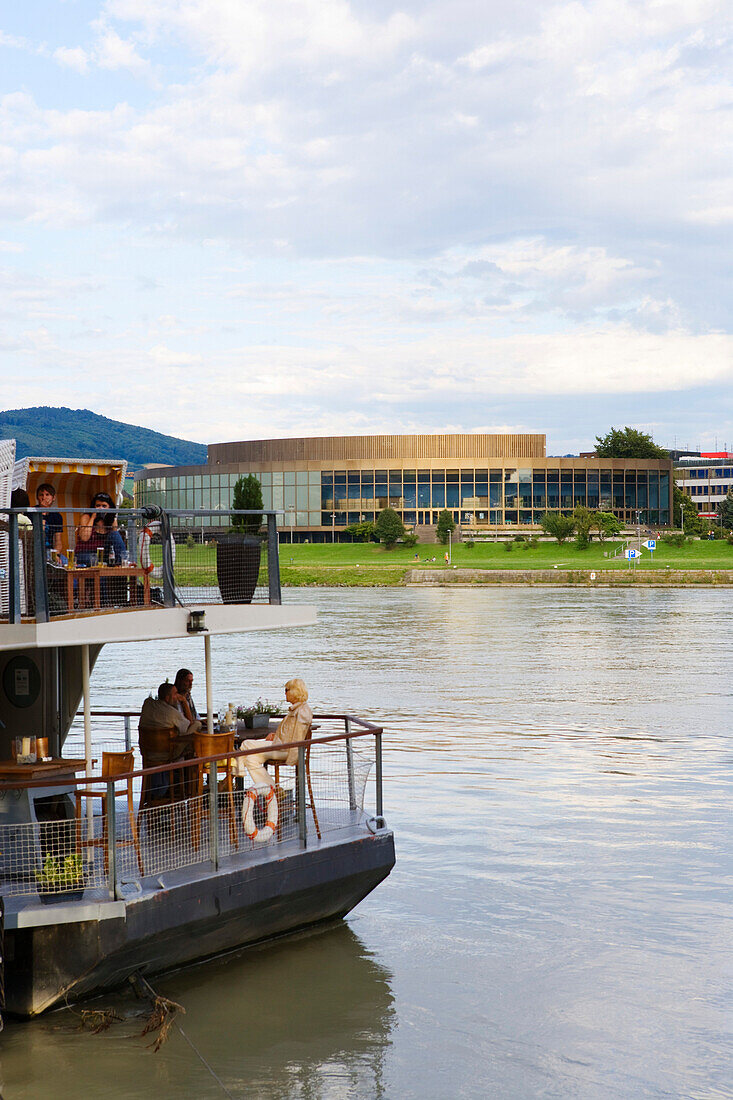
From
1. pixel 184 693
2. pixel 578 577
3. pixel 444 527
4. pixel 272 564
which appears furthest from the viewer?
pixel 444 527

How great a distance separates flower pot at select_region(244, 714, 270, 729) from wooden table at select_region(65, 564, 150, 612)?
8.17 ft

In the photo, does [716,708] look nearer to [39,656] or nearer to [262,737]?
[262,737]

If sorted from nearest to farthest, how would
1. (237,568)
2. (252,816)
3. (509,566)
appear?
1. (252,816)
2. (237,568)
3. (509,566)

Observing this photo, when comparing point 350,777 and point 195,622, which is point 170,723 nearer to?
point 195,622

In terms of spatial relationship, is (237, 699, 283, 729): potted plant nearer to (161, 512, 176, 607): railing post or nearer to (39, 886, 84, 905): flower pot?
(161, 512, 176, 607): railing post

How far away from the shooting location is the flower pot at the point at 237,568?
35.3 ft

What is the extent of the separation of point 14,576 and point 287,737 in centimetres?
290

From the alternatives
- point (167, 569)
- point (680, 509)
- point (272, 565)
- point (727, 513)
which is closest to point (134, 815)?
point (167, 569)

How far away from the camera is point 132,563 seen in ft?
33.2

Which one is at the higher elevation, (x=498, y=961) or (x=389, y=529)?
(x=389, y=529)

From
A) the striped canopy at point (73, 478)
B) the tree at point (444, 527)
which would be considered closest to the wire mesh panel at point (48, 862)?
the striped canopy at point (73, 478)

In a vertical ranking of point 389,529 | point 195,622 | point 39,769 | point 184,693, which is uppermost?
point 389,529

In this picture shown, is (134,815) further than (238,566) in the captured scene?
No

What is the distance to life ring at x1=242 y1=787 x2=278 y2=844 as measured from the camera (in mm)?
10344
